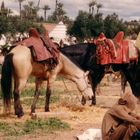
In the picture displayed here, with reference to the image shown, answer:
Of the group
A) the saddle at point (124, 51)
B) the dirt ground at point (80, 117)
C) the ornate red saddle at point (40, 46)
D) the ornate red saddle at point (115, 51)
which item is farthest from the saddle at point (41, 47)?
the saddle at point (124, 51)

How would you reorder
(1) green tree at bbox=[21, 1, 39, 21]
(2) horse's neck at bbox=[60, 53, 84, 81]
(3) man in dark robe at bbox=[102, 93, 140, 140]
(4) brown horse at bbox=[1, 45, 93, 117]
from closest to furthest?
(3) man in dark robe at bbox=[102, 93, 140, 140]
(4) brown horse at bbox=[1, 45, 93, 117]
(2) horse's neck at bbox=[60, 53, 84, 81]
(1) green tree at bbox=[21, 1, 39, 21]

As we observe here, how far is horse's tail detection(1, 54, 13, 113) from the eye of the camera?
38.9 ft

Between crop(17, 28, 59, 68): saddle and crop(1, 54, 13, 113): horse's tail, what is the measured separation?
1.96ft

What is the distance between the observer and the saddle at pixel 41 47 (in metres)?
12.1

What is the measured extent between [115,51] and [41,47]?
2.70 metres

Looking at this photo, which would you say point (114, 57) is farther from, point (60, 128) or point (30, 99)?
point (60, 128)

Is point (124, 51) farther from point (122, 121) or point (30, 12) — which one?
point (30, 12)

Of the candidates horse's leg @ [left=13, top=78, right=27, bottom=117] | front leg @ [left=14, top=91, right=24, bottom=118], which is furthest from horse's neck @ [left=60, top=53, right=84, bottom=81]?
front leg @ [left=14, top=91, right=24, bottom=118]

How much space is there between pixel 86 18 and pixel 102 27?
4.59m

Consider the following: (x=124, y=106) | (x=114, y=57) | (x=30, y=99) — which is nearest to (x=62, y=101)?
(x=30, y=99)

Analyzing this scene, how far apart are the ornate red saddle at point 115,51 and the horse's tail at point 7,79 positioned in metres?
3.17

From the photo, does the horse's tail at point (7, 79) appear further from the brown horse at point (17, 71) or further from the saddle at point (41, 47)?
the saddle at point (41, 47)

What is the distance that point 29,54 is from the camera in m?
12.0

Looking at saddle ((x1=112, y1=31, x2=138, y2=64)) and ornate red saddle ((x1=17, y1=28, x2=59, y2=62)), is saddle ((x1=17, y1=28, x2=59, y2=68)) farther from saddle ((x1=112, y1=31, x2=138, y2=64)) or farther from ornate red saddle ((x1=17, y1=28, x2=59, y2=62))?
saddle ((x1=112, y1=31, x2=138, y2=64))
